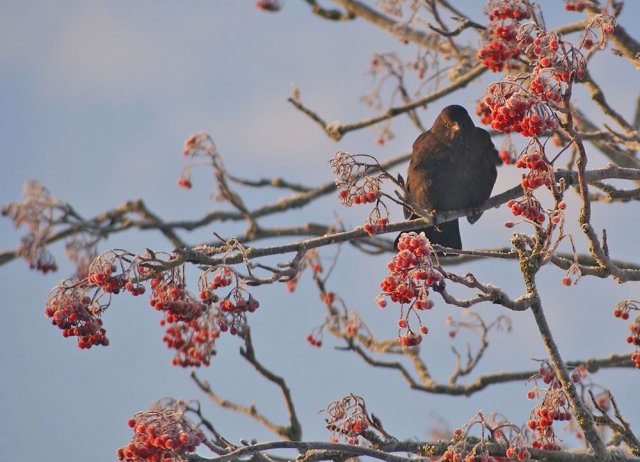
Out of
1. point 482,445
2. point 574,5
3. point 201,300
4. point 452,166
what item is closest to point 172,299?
point 201,300

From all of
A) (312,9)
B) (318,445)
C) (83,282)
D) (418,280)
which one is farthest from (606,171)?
(312,9)

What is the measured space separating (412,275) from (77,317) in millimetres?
1693

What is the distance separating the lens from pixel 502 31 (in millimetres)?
5707

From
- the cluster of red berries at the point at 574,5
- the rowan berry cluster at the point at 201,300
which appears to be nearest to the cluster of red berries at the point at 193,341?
the rowan berry cluster at the point at 201,300

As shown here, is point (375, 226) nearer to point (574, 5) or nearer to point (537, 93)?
point (537, 93)

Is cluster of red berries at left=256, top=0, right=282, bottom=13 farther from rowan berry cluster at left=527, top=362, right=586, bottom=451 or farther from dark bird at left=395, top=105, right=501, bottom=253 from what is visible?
rowan berry cluster at left=527, top=362, right=586, bottom=451

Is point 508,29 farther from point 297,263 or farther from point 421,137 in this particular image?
point 297,263

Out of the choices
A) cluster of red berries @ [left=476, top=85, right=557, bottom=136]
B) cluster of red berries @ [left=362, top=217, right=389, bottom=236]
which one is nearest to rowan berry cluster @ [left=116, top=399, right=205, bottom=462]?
cluster of red berries @ [left=362, top=217, right=389, bottom=236]

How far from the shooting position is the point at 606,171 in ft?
15.5

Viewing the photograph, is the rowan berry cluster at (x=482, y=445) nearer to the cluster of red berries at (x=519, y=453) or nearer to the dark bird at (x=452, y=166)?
the cluster of red berries at (x=519, y=453)

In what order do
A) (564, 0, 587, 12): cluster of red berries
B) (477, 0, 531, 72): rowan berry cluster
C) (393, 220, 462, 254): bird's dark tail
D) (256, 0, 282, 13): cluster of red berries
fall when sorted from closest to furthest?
(477, 0, 531, 72): rowan berry cluster
(564, 0, 587, 12): cluster of red berries
(393, 220, 462, 254): bird's dark tail
(256, 0, 282, 13): cluster of red berries

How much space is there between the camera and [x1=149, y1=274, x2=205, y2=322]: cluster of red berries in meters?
4.58

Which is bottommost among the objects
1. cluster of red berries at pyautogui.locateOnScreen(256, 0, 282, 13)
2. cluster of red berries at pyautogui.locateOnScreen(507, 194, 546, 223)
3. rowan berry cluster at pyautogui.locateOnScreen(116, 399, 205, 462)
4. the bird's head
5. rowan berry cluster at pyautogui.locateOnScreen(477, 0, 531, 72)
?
rowan berry cluster at pyautogui.locateOnScreen(116, 399, 205, 462)

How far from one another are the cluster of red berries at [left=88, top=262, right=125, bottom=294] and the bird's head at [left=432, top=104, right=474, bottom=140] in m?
3.36
